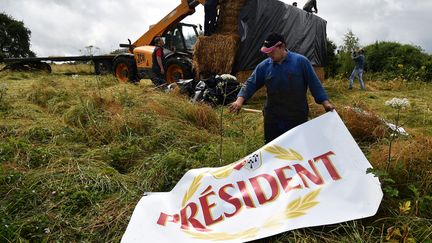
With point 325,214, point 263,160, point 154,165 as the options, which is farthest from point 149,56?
point 325,214

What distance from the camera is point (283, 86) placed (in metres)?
3.64

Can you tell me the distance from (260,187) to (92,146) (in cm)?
261

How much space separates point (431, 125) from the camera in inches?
237

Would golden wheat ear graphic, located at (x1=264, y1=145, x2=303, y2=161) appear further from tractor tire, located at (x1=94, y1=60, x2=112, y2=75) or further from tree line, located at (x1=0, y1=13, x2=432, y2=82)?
tractor tire, located at (x1=94, y1=60, x2=112, y2=75)

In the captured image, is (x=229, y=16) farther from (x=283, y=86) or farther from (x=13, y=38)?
(x=13, y=38)

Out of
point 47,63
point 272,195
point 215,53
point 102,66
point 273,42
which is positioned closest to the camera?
point 272,195

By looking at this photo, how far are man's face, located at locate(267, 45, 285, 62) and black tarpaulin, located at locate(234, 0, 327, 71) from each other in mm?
5401

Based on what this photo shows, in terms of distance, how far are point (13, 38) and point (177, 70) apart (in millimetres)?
34212

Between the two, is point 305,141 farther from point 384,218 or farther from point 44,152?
point 44,152

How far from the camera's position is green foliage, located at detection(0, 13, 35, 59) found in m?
36.9

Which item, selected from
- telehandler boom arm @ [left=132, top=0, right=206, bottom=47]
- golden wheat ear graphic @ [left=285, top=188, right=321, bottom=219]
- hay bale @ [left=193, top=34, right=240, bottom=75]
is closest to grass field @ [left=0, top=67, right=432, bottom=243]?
golden wheat ear graphic @ [left=285, top=188, right=321, bottom=219]

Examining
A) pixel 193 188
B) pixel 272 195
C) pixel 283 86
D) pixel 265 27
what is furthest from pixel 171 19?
pixel 272 195

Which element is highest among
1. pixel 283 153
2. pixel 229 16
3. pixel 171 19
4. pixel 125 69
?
pixel 171 19

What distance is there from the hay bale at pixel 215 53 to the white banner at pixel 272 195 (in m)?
5.83
